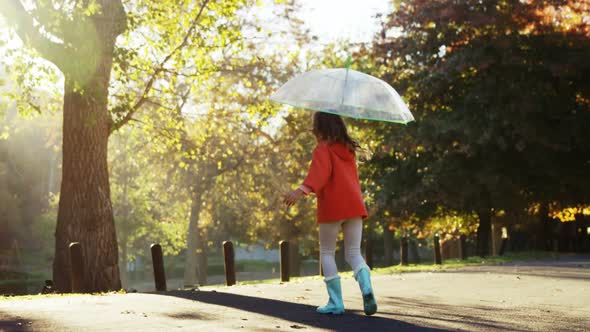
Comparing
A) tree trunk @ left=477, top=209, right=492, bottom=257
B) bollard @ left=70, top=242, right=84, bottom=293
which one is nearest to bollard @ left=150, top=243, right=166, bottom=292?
bollard @ left=70, top=242, right=84, bottom=293

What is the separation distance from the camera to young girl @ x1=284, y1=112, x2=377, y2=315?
304 inches

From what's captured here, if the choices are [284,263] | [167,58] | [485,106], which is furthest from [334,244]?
[485,106]

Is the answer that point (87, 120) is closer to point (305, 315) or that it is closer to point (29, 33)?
point (29, 33)

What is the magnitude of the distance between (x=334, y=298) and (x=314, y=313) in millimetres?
340

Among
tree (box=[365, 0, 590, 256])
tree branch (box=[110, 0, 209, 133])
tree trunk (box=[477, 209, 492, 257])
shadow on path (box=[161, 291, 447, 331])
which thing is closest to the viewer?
shadow on path (box=[161, 291, 447, 331])

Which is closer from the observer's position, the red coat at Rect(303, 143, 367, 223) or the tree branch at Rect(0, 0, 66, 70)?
the red coat at Rect(303, 143, 367, 223)

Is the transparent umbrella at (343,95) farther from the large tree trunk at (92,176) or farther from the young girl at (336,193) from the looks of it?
the large tree trunk at (92,176)

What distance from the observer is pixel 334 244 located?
794 cm

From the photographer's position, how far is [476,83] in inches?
1089

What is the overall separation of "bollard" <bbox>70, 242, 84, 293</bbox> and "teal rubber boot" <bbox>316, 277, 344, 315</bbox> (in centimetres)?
747

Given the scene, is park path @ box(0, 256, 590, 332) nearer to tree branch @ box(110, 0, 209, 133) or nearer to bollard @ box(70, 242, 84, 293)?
bollard @ box(70, 242, 84, 293)

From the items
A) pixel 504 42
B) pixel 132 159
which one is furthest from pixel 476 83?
pixel 132 159

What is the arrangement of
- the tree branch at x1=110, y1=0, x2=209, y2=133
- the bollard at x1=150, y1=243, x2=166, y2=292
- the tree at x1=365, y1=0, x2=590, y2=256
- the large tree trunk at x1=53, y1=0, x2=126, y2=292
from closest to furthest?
the bollard at x1=150, y1=243, x2=166, y2=292
the large tree trunk at x1=53, y1=0, x2=126, y2=292
the tree branch at x1=110, y1=0, x2=209, y2=133
the tree at x1=365, y1=0, x2=590, y2=256

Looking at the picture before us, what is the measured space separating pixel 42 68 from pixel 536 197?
19429 millimetres
